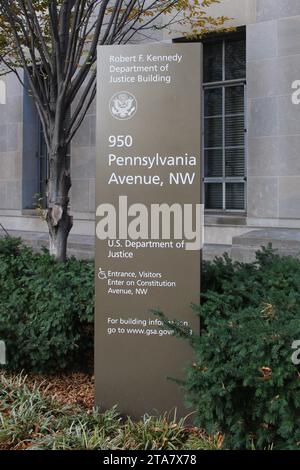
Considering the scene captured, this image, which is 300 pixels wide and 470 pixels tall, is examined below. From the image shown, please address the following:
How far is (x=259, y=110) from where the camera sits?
9.49 meters

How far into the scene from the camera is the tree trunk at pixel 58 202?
6629 mm

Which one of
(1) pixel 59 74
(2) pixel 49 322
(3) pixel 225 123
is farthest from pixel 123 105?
(3) pixel 225 123

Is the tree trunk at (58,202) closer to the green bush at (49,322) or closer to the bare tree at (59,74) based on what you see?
the bare tree at (59,74)

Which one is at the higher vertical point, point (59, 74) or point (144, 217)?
point (59, 74)

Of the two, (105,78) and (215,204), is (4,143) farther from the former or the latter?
(105,78)

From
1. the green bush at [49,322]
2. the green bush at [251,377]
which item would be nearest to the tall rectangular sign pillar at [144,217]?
the green bush at [251,377]

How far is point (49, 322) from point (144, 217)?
1505 millimetres

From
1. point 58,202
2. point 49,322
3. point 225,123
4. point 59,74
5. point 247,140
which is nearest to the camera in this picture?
point 49,322

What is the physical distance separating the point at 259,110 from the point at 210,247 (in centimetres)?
249

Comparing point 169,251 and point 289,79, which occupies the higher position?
point 289,79

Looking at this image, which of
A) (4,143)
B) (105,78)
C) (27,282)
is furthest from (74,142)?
(105,78)

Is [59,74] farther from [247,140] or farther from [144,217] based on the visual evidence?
[247,140]

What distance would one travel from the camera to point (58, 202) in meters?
6.62

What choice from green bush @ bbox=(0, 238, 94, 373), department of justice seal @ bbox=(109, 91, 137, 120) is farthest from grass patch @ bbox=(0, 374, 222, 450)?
department of justice seal @ bbox=(109, 91, 137, 120)
